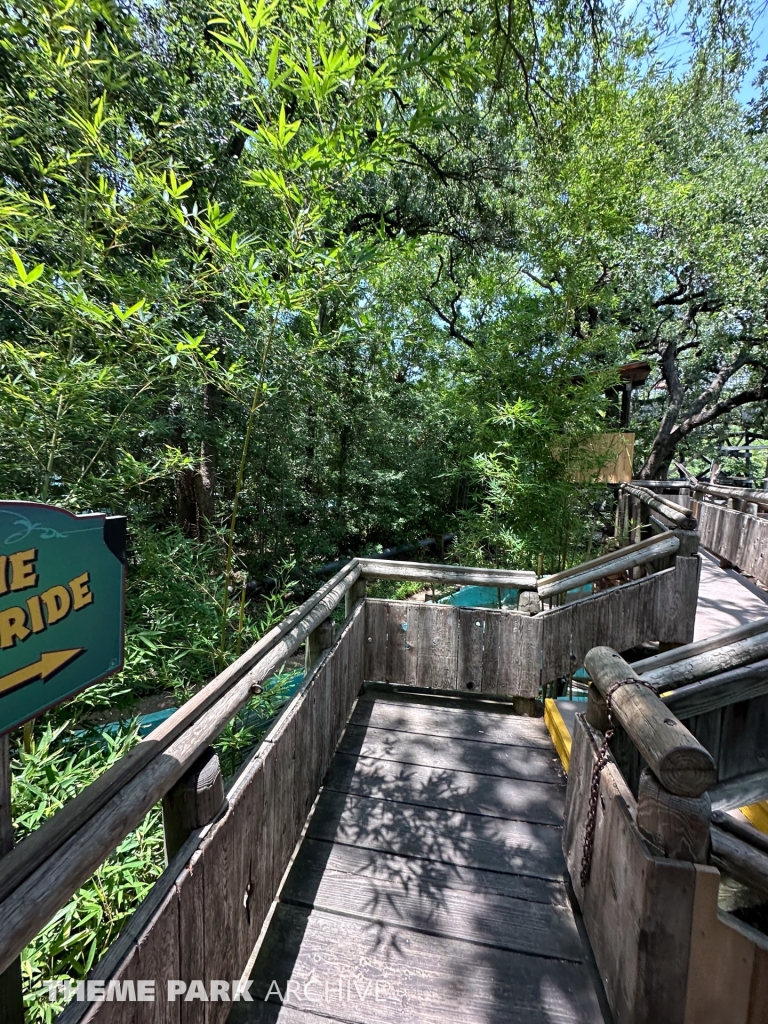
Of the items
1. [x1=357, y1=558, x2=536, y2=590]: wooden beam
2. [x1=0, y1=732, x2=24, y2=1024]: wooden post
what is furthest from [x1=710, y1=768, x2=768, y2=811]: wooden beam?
[x1=0, y1=732, x2=24, y2=1024]: wooden post

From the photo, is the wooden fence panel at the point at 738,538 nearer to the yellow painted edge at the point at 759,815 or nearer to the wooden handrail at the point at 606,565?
the wooden handrail at the point at 606,565

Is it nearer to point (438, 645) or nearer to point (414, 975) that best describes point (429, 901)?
point (414, 975)

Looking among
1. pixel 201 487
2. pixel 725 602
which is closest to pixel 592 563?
pixel 725 602

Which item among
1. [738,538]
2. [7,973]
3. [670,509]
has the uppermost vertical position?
[670,509]

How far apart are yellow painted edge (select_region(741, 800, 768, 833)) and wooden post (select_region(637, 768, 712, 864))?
1.21 m

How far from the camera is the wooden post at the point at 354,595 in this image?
267cm

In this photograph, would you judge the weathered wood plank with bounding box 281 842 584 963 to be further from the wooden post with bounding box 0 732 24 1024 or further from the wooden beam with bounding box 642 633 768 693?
the wooden post with bounding box 0 732 24 1024

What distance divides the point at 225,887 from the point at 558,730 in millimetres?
1763

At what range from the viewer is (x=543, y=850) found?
5.88 feet

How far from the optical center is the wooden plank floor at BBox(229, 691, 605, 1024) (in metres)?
1.32

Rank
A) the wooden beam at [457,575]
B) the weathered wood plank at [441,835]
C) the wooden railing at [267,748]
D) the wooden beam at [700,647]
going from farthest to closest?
the wooden beam at [457,575] → the weathered wood plank at [441,835] → the wooden beam at [700,647] → the wooden railing at [267,748]

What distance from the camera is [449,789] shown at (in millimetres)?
2090

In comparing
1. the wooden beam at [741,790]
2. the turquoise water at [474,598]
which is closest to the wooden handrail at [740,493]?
the turquoise water at [474,598]

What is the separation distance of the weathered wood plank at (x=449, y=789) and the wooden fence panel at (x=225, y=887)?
0.21m
